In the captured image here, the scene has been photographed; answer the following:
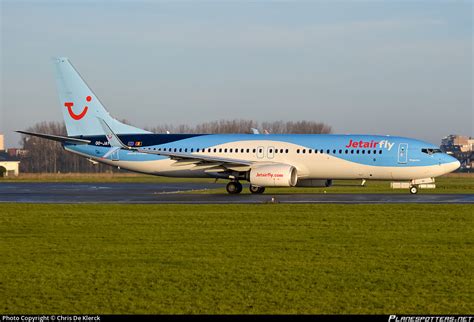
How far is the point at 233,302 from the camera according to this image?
1242 centimetres

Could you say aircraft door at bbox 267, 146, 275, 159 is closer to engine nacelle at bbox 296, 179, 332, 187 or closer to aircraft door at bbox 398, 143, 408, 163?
engine nacelle at bbox 296, 179, 332, 187

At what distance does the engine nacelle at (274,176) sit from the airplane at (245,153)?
55mm

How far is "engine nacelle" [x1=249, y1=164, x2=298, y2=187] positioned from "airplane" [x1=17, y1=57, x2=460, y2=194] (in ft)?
0.18

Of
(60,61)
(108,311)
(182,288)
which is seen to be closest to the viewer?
(108,311)

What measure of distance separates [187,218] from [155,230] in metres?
4.12

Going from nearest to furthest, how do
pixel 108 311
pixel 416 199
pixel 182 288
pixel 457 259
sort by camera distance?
pixel 108 311 → pixel 182 288 → pixel 457 259 → pixel 416 199

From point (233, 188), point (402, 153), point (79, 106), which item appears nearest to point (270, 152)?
point (233, 188)

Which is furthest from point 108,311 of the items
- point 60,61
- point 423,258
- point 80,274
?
point 60,61

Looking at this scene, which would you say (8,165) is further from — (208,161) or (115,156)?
(208,161)

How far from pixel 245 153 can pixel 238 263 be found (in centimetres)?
3142

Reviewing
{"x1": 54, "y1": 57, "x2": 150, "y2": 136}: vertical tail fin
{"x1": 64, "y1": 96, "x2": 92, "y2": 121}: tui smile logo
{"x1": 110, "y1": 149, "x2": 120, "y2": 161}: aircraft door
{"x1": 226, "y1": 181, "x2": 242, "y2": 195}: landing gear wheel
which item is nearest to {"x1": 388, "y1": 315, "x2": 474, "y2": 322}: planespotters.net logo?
{"x1": 226, "y1": 181, "x2": 242, "y2": 195}: landing gear wheel

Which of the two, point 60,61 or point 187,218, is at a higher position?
point 60,61

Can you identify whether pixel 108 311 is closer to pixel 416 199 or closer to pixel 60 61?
pixel 416 199

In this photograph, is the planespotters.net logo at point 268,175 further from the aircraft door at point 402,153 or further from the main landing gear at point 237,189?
the aircraft door at point 402,153
